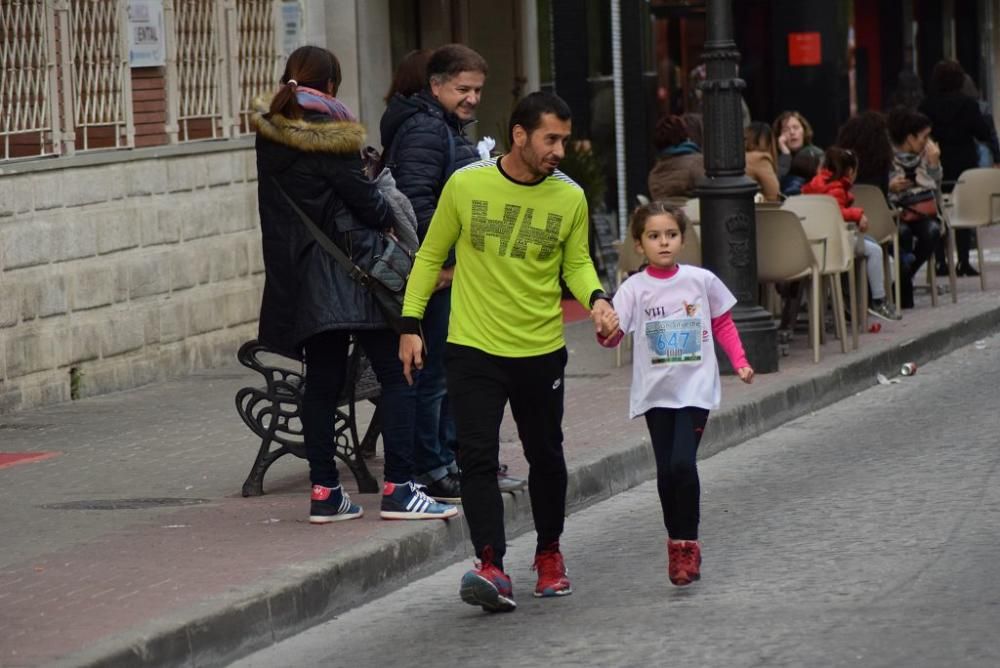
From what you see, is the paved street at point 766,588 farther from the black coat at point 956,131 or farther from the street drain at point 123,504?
the black coat at point 956,131

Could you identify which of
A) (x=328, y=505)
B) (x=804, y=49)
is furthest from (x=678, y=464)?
(x=804, y=49)

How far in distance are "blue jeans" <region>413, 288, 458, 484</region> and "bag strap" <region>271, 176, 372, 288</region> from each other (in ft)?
1.35

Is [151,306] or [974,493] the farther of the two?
[151,306]

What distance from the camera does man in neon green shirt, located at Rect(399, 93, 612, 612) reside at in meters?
7.14

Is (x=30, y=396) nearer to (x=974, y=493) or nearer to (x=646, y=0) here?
(x=974, y=493)

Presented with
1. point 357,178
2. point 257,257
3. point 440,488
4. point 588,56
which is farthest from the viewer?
point 588,56

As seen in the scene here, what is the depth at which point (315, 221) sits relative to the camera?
326 inches

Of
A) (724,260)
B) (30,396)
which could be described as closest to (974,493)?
(724,260)

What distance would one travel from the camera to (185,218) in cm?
1399

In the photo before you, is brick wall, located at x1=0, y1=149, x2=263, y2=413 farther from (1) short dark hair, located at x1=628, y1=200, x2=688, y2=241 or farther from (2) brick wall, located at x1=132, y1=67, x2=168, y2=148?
(1) short dark hair, located at x1=628, y1=200, x2=688, y2=241

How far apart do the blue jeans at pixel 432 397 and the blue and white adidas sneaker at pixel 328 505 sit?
393 millimetres

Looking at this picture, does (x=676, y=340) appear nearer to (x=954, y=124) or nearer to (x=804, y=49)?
(x=954, y=124)

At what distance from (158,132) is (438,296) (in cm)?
570

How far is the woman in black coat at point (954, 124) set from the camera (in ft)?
64.5
